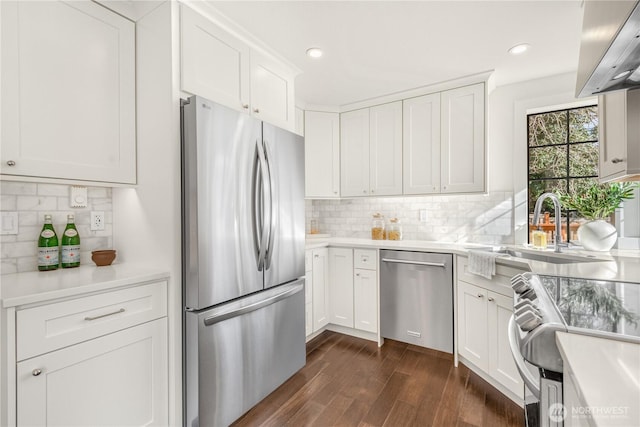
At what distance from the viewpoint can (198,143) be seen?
156 cm

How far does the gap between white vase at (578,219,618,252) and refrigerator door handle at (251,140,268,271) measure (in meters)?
2.27

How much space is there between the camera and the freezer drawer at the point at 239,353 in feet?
5.16

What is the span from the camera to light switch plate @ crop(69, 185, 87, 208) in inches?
68.7

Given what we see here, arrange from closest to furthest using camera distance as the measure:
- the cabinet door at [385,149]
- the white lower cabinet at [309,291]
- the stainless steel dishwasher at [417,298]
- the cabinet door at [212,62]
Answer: the cabinet door at [212,62] → the stainless steel dishwasher at [417,298] → the white lower cabinet at [309,291] → the cabinet door at [385,149]

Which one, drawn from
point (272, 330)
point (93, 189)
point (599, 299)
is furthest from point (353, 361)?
point (93, 189)

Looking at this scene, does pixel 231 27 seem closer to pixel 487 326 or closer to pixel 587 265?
pixel 587 265

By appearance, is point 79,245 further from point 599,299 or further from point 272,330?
point 599,299

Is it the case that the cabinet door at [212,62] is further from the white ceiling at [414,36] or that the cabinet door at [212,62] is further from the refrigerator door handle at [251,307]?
the refrigerator door handle at [251,307]

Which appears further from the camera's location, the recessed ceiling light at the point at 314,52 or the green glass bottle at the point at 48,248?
the recessed ceiling light at the point at 314,52

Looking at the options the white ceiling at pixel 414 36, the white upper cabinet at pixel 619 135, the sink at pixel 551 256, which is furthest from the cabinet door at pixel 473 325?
the white ceiling at pixel 414 36

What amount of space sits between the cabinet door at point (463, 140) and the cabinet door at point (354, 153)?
794 millimetres

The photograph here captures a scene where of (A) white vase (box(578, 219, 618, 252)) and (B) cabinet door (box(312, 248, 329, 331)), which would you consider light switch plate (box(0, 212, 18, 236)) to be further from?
(A) white vase (box(578, 219, 618, 252))

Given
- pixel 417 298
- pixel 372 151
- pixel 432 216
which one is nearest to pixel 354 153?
pixel 372 151

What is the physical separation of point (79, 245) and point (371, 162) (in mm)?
2558
